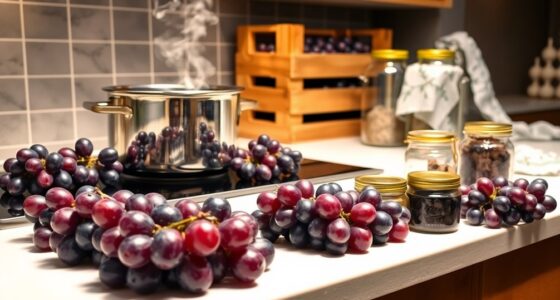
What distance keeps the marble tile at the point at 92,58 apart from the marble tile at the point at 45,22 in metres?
0.05

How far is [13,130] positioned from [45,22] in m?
0.26

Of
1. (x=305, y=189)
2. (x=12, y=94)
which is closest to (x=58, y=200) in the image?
(x=305, y=189)

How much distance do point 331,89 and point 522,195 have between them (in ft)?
3.19

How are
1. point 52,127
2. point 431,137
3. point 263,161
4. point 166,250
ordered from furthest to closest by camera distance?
point 52,127 → point 263,161 → point 431,137 → point 166,250

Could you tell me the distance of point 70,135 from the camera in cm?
157

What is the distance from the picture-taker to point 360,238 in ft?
2.45

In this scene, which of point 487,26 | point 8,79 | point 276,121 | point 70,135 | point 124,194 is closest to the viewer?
point 124,194

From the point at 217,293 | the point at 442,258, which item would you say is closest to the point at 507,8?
the point at 442,258

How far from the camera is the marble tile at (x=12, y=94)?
1448 millimetres

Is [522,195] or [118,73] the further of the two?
[118,73]

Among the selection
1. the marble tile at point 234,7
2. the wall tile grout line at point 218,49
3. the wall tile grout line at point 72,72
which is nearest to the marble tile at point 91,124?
the wall tile grout line at point 72,72

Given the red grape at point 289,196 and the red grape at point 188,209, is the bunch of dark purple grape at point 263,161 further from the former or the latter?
the red grape at point 188,209

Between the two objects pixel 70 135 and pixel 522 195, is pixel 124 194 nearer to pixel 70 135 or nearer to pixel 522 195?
pixel 522 195

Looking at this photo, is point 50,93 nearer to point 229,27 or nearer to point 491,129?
point 229,27
